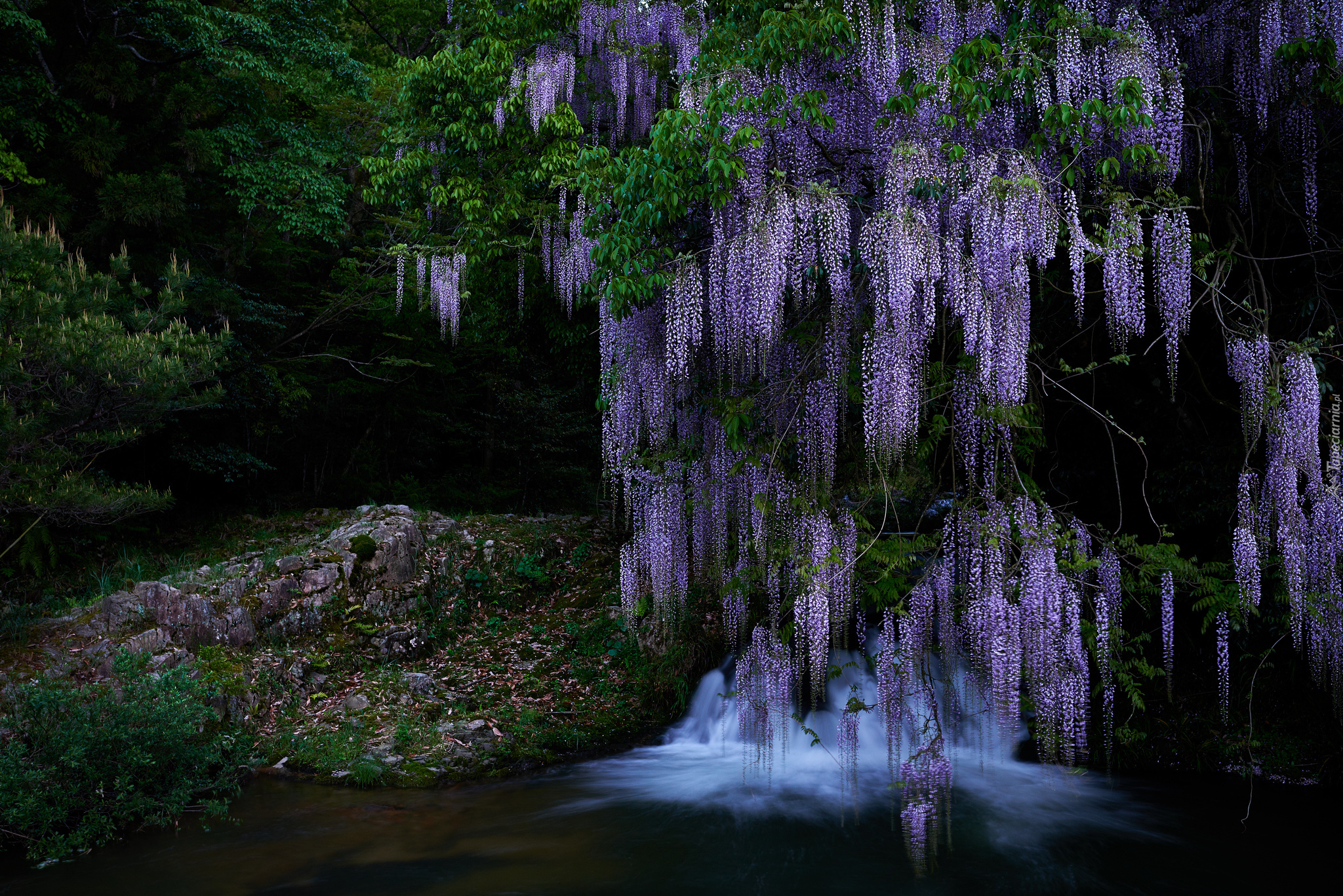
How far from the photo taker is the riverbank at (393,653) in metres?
6.74

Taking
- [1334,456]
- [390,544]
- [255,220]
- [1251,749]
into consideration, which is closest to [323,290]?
[255,220]

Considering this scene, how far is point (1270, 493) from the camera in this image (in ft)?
16.2

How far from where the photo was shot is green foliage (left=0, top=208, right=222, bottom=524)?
6711 mm

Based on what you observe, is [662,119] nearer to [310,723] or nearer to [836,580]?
[836,580]

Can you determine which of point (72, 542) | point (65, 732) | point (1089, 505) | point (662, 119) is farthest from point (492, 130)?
point (72, 542)

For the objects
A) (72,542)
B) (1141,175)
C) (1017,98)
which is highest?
(1017,98)

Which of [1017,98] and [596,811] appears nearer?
[1017,98]

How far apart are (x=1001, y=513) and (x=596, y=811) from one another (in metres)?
3.58

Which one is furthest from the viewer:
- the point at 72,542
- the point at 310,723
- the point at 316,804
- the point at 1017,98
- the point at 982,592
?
the point at 72,542

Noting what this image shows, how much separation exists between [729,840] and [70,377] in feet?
20.9

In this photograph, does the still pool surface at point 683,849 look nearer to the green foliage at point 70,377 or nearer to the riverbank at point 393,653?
the riverbank at point 393,653

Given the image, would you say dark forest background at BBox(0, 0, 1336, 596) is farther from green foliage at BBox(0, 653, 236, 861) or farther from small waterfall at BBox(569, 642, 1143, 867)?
green foliage at BBox(0, 653, 236, 861)

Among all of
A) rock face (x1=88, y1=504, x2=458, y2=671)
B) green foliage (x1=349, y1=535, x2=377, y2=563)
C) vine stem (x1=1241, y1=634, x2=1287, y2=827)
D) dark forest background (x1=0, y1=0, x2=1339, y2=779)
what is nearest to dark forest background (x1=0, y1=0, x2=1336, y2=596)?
dark forest background (x1=0, y1=0, x2=1339, y2=779)

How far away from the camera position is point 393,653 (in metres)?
8.23
